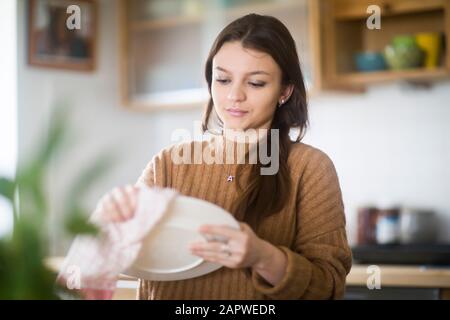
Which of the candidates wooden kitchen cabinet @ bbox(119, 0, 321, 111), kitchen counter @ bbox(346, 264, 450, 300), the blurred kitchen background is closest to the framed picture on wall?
the blurred kitchen background

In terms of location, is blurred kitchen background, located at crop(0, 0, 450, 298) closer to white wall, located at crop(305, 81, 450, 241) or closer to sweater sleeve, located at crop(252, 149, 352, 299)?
white wall, located at crop(305, 81, 450, 241)

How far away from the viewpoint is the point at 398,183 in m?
2.79

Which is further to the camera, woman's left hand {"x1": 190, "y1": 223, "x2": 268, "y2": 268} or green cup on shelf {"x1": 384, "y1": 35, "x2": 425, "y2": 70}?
green cup on shelf {"x1": 384, "y1": 35, "x2": 425, "y2": 70}

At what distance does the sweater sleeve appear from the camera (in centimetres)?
100

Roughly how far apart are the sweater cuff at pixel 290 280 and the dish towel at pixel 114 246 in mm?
148

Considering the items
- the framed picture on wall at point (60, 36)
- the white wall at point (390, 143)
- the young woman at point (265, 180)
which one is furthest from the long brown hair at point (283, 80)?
the framed picture on wall at point (60, 36)

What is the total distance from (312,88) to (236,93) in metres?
1.62

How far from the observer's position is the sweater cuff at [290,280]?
0.99 metres

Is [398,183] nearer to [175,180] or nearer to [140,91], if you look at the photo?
[140,91]

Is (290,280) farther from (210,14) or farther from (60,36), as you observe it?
(60,36)

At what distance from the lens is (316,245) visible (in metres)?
1.05

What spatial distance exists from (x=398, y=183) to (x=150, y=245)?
1.90 meters

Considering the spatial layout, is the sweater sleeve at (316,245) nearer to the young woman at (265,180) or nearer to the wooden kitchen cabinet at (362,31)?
the young woman at (265,180)
